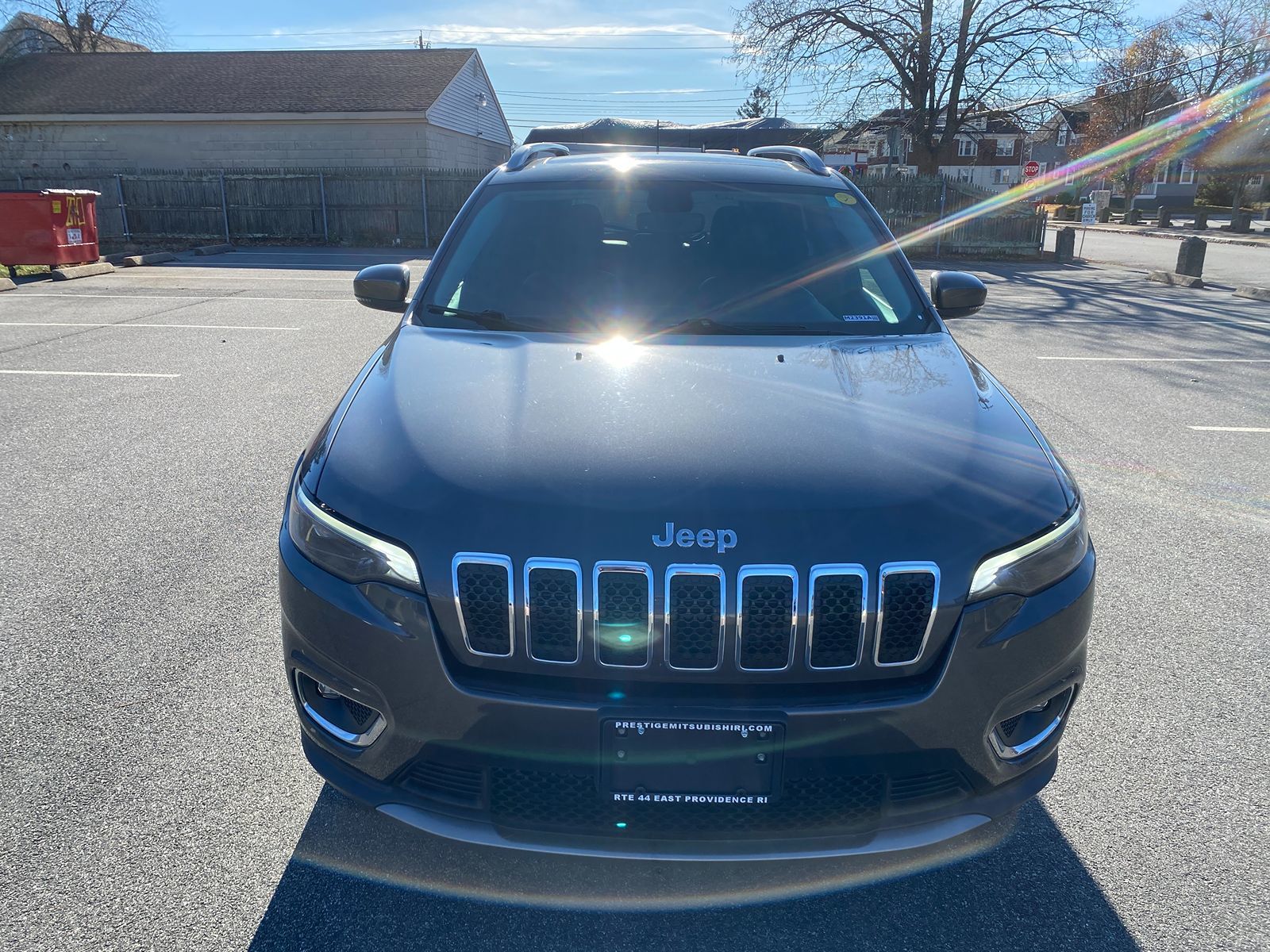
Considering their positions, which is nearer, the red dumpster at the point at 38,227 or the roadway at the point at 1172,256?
the red dumpster at the point at 38,227

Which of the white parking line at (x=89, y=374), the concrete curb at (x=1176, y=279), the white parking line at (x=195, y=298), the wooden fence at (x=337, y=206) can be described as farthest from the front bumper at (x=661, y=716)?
the wooden fence at (x=337, y=206)

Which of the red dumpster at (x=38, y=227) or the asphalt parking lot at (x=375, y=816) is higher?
the red dumpster at (x=38, y=227)

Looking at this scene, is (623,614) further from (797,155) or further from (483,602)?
(797,155)

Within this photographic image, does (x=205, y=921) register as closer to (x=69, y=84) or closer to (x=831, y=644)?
(x=831, y=644)

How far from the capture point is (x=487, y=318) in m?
3.15

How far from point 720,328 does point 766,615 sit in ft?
4.63

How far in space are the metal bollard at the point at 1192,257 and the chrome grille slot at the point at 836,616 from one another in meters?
19.1

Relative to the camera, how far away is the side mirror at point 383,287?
370 centimetres

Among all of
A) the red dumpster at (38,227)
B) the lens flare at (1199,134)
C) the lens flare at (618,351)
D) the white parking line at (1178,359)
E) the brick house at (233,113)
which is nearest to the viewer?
the lens flare at (618,351)

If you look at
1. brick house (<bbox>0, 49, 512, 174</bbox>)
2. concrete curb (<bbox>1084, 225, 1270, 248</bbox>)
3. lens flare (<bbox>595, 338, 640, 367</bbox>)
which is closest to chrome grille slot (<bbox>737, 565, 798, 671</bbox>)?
lens flare (<bbox>595, 338, 640, 367</bbox>)

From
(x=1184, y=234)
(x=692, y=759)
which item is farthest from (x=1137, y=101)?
(x=692, y=759)

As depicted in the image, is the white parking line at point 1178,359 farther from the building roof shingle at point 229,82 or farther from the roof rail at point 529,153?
the building roof shingle at point 229,82

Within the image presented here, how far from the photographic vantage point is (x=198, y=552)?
4.21m

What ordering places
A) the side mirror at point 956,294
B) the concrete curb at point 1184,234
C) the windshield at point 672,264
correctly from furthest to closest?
the concrete curb at point 1184,234
the side mirror at point 956,294
the windshield at point 672,264
